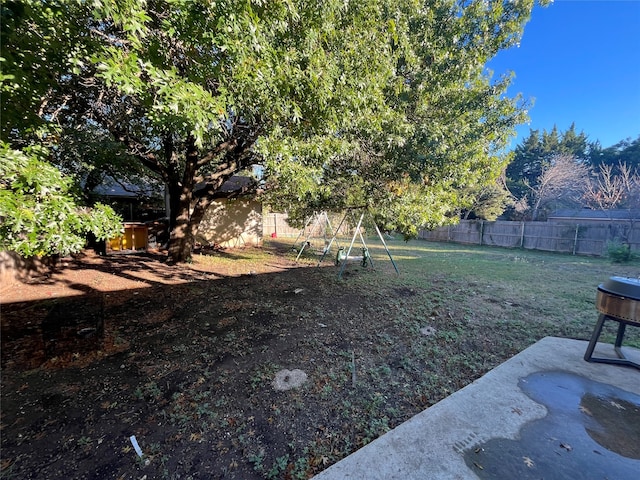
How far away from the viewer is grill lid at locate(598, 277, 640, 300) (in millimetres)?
2508

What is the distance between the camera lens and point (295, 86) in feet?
9.78

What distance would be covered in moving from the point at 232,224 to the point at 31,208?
1015 centimetres

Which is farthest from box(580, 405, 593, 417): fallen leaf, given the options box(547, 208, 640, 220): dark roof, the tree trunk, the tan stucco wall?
box(547, 208, 640, 220): dark roof

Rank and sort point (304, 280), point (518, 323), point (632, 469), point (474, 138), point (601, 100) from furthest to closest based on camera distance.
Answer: point (601, 100) < point (304, 280) < point (474, 138) < point (518, 323) < point (632, 469)

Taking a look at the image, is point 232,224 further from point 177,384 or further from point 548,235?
point 548,235

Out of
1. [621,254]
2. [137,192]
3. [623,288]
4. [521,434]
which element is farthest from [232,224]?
[621,254]

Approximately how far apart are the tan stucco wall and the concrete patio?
33.2 ft

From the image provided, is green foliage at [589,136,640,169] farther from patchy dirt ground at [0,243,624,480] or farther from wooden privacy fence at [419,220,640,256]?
patchy dirt ground at [0,243,624,480]

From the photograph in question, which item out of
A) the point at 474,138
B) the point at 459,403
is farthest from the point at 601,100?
the point at 459,403

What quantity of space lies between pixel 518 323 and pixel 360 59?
457cm

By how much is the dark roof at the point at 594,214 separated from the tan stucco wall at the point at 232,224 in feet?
54.5

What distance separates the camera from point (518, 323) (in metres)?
4.19

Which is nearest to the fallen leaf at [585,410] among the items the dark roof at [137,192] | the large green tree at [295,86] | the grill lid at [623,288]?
the grill lid at [623,288]

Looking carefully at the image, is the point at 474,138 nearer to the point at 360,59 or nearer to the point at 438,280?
the point at 360,59
